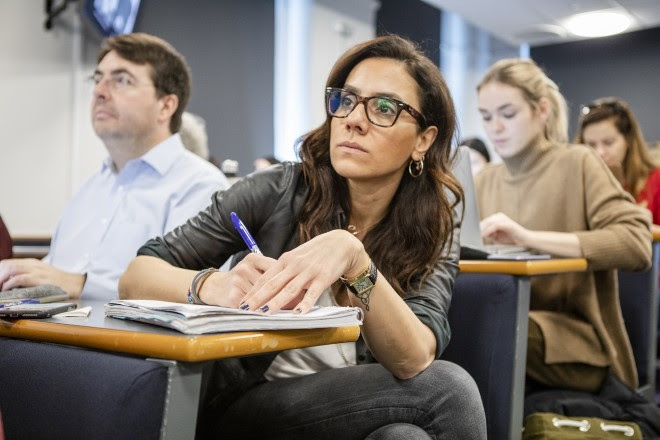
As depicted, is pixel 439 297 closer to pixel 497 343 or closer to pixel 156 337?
pixel 497 343

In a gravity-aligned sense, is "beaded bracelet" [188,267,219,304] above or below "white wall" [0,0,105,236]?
below

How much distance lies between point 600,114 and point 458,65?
563 centimetres

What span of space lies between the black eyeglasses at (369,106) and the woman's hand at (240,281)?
48 centimetres

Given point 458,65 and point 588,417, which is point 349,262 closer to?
point 588,417

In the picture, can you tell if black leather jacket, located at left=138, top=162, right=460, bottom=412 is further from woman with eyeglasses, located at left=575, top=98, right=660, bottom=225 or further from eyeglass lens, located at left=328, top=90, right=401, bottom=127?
woman with eyeglasses, located at left=575, top=98, right=660, bottom=225

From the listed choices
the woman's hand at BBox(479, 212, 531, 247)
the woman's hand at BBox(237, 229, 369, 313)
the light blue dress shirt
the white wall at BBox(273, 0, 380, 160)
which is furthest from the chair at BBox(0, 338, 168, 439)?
the white wall at BBox(273, 0, 380, 160)

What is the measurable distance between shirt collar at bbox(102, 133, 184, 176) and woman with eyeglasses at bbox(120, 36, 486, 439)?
2.38 feet

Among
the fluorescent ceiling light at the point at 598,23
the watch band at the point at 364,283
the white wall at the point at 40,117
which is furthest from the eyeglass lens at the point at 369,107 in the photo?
the fluorescent ceiling light at the point at 598,23

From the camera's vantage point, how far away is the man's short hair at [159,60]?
2.43 m

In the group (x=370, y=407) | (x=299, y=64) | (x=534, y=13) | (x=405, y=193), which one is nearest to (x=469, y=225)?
(x=405, y=193)

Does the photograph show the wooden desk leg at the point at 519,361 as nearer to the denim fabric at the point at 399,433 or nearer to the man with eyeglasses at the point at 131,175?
the denim fabric at the point at 399,433

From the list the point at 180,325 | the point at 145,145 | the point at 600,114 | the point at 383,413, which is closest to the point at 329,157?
the point at 383,413

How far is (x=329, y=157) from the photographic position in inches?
63.7

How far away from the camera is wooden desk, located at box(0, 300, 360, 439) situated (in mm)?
875
